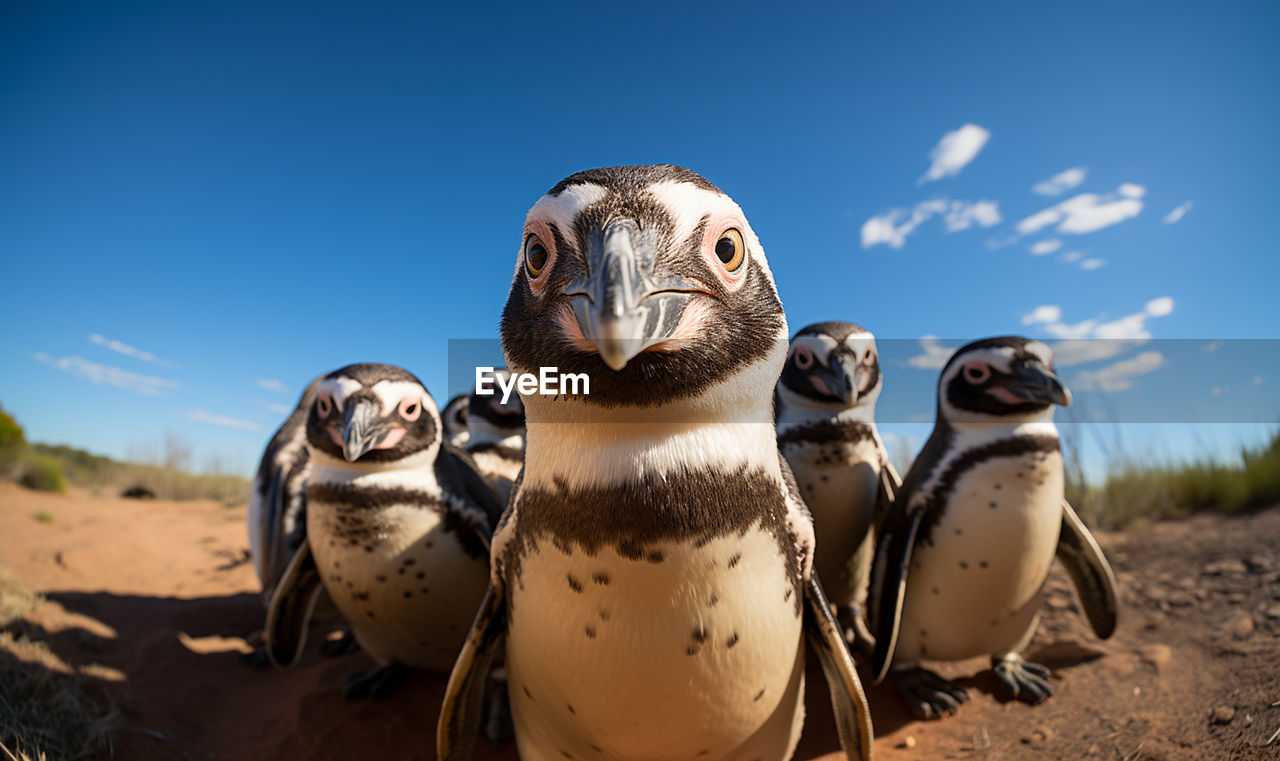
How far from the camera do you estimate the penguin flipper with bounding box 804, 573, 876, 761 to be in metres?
1.95

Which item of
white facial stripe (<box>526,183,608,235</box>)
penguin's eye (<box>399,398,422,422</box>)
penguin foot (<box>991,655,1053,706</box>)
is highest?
white facial stripe (<box>526,183,608,235</box>)

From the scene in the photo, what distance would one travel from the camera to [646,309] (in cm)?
128

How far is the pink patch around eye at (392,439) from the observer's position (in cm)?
288

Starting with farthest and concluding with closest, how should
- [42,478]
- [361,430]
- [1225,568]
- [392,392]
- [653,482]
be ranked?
[42,478], [1225,568], [392,392], [361,430], [653,482]

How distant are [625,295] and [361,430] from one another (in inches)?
79.7

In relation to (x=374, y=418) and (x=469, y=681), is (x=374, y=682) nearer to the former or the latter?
(x=374, y=418)

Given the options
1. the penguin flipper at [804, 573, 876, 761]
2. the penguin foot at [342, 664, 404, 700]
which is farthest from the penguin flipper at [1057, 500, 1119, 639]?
the penguin foot at [342, 664, 404, 700]

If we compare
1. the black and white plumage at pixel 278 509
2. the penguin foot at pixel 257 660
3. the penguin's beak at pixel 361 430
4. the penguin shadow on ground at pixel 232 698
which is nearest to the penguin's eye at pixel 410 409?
the penguin's beak at pixel 361 430

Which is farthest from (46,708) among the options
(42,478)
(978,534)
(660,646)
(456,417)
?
(42,478)

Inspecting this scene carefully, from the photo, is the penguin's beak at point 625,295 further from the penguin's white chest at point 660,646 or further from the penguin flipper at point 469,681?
the penguin flipper at point 469,681

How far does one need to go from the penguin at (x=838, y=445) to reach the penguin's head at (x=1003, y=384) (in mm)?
467

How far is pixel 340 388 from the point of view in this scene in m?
2.99

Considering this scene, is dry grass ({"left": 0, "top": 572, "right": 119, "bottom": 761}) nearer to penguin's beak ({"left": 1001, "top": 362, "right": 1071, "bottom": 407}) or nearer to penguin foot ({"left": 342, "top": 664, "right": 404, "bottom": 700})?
penguin foot ({"left": 342, "top": 664, "right": 404, "bottom": 700})

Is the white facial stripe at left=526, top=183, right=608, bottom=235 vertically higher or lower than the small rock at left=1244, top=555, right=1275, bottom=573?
higher
